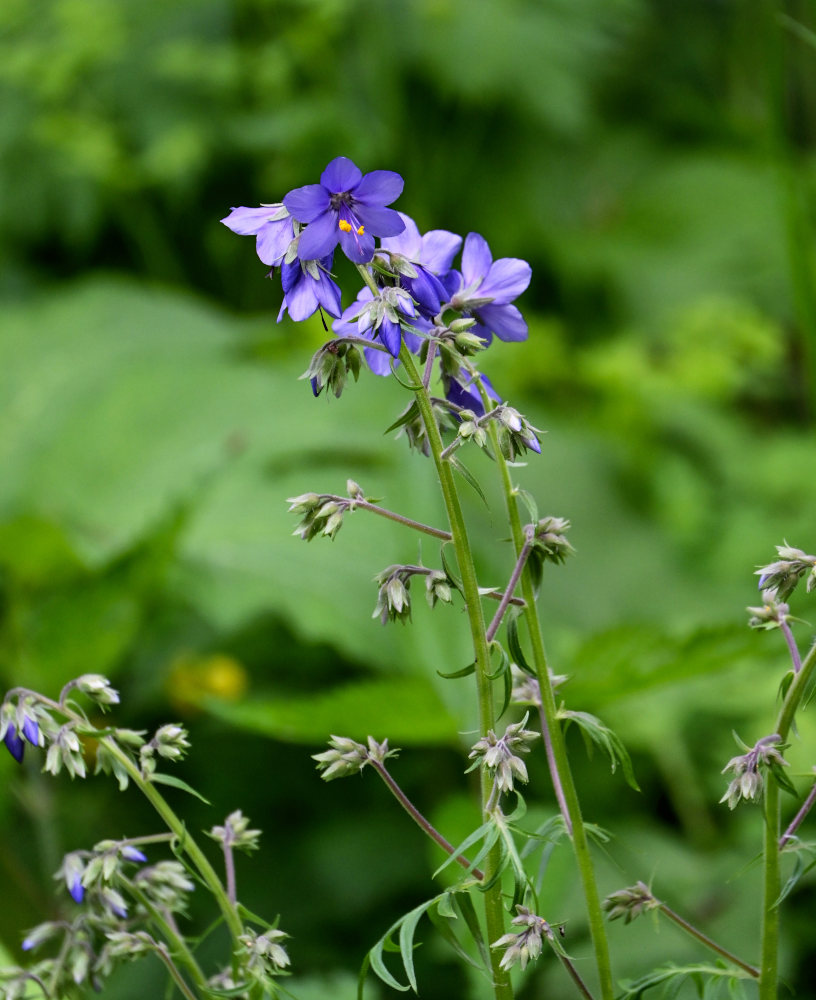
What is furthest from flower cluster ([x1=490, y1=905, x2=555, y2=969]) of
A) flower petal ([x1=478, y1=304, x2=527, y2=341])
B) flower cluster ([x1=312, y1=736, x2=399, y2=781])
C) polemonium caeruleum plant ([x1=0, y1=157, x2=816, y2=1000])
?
flower petal ([x1=478, y1=304, x2=527, y2=341])

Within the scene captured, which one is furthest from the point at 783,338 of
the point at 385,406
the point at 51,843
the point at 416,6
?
the point at 51,843

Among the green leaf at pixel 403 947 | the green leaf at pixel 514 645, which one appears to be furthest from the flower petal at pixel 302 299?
the green leaf at pixel 403 947

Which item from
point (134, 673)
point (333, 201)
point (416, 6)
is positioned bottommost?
point (134, 673)

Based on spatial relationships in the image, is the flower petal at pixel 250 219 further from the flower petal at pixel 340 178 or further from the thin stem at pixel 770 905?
the thin stem at pixel 770 905

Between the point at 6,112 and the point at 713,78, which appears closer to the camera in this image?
the point at 6,112

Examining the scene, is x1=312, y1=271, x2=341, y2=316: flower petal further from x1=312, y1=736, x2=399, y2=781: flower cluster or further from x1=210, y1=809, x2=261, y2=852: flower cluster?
x1=210, y1=809, x2=261, y2=852: flower cluster

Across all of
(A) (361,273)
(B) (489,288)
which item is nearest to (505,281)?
(B) (489,288)

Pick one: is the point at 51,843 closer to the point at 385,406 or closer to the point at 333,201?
the point at 333,201
